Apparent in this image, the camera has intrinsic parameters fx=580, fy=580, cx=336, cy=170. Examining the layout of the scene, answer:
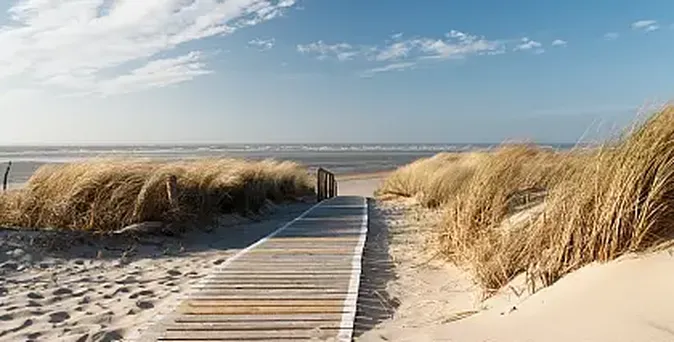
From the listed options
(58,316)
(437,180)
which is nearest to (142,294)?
(58,316)

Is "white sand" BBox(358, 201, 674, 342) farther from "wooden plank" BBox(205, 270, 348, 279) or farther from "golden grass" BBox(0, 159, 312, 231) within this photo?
"golden grass" BBox(0, 159, 312, 231)

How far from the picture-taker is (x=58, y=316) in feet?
15.2

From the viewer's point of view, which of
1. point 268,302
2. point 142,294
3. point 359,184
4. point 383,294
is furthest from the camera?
point 359,184

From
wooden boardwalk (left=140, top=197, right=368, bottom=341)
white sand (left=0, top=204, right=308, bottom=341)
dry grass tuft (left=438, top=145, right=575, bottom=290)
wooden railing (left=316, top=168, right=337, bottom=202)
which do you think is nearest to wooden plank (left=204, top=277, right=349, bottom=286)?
wooden boardwalk (left=140, top=197, right=368, bottom=341)

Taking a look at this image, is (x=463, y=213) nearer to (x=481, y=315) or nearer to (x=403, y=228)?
(x=481, y=315)

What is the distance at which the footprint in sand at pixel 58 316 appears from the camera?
14.9 feet

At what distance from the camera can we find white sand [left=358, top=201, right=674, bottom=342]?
10.1 ft

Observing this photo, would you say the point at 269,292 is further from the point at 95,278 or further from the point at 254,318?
the point at 95,278

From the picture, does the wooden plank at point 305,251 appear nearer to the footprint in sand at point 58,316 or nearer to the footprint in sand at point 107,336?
the footprint in sand at point 58,316

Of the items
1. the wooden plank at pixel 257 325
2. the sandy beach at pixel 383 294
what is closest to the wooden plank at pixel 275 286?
the sandy beach at pixel 383 294

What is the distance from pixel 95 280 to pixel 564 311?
4.59 meters

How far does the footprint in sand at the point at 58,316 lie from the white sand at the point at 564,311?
2.43m

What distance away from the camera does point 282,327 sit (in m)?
4.11

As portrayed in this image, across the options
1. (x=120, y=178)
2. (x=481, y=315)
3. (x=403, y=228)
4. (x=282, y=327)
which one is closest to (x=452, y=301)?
(x=481, y=315)
